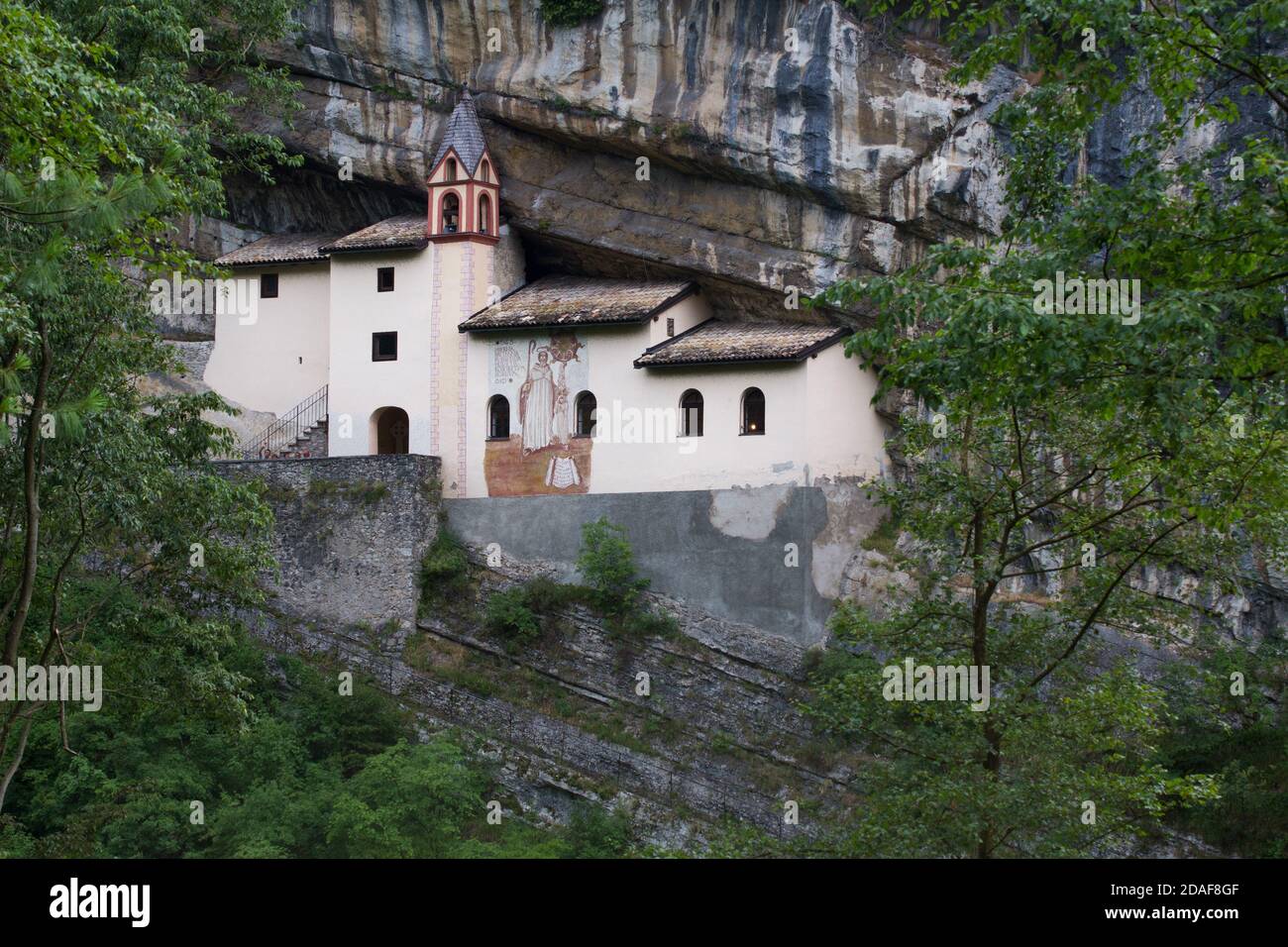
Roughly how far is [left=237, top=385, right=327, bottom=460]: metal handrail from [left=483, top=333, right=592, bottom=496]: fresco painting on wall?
4320mm

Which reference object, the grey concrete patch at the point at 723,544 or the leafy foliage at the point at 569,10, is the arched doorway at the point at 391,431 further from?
the leafy foliage at the point at 569,10

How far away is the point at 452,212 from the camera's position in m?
36.2

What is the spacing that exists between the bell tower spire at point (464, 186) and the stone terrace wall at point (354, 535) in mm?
5010

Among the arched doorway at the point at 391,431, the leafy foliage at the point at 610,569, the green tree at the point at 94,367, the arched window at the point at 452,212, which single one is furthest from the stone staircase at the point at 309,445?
the green tree at the point at 94,367

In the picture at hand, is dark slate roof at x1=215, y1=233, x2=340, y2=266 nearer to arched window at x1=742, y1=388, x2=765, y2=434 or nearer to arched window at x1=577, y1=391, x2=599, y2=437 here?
arched window at x1=577, y1=391, x2=599, y2=437

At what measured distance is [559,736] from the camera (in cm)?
3130

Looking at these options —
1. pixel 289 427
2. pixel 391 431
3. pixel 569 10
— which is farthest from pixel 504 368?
pixel 569 10

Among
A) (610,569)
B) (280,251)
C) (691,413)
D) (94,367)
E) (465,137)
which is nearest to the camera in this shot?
(94,367)

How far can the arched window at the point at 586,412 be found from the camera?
34656 mm

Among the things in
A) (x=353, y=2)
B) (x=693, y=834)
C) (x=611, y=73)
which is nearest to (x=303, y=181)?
(x=353, y=2)

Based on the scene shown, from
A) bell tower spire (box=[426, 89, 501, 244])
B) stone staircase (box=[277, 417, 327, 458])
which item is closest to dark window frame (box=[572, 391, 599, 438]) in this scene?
bell tower spire (box=[426, 89, 501, 244])

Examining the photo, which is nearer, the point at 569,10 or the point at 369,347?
the point at 569,10

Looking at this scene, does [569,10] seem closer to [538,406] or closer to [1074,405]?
[538,406]

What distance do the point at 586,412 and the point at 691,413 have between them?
7.79ft
